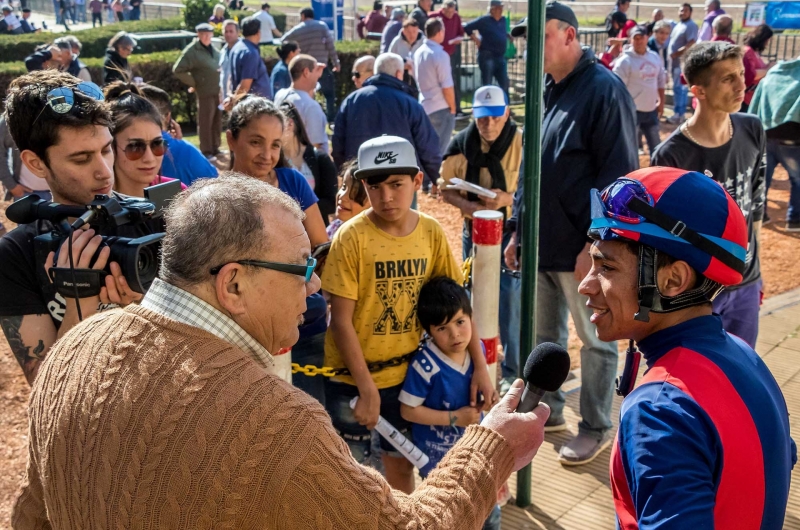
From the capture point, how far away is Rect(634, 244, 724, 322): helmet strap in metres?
2.24

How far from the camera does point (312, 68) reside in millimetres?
8242

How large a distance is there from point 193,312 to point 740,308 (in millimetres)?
3346

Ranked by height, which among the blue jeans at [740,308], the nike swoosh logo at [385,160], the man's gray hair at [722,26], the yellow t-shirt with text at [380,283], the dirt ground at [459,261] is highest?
the man's gray hair at [722,26]

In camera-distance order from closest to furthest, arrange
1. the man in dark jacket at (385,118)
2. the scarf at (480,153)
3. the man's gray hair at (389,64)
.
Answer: the scarf at (480,153), the man in dark jacket at (385,118), the man's gray hair at (389,64)

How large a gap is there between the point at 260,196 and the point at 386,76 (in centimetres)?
575

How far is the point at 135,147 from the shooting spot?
12.2ft

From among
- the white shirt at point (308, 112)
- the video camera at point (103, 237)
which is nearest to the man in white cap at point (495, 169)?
the white shirt at point (308, 112)

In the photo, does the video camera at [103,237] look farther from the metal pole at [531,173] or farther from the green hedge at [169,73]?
the green hedge at [169,73]

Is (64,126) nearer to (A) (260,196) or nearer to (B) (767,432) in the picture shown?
(A) (260,196)

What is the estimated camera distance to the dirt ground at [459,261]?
5051 mm

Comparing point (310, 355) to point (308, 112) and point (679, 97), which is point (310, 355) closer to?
point (308, 112)

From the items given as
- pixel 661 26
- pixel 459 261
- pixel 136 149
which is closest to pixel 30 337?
pixel 136 149

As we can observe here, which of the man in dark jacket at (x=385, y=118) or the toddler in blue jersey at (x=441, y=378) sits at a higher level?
the man in dark jacket at (x=385, y=118)

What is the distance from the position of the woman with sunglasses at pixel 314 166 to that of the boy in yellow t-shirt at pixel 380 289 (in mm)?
1803
